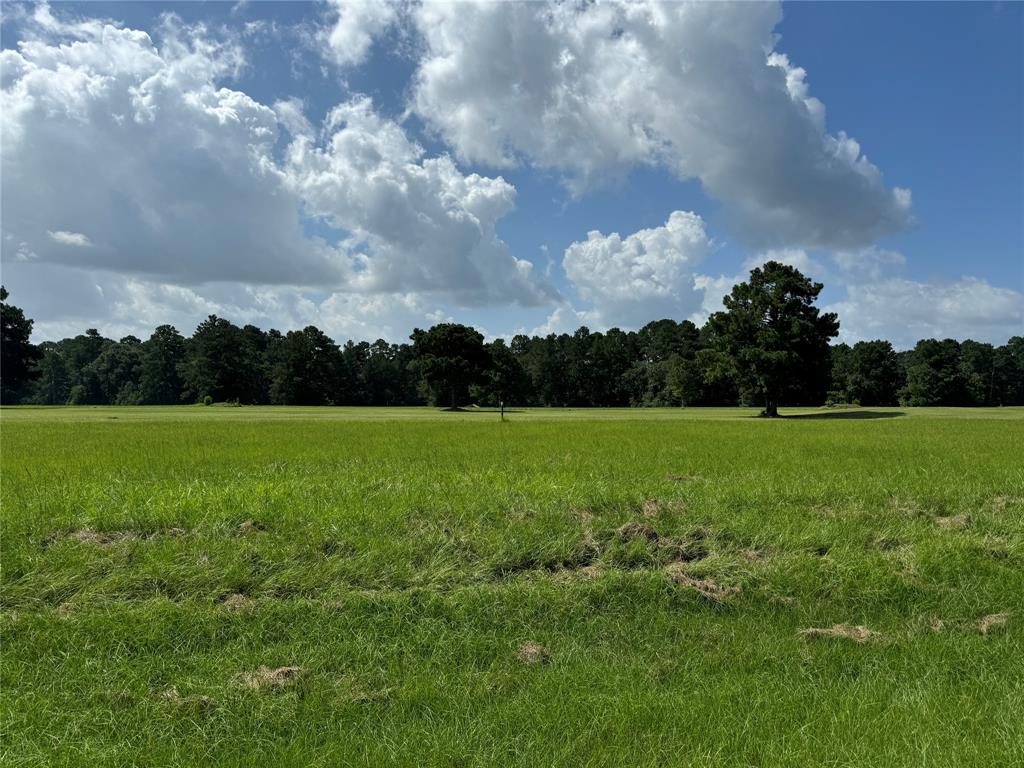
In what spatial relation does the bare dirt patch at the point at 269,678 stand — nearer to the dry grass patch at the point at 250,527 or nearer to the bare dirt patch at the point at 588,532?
the dry grass patch at the point at 250,527

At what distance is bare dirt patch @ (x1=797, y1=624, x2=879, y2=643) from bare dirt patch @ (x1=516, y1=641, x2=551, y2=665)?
10.6 ft

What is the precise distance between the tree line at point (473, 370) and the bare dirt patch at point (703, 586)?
5838 centimetres

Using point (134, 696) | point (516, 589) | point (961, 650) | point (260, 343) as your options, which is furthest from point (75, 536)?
point (260, 343)

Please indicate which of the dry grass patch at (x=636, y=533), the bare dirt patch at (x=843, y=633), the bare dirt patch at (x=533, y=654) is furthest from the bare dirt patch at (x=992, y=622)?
the bare dirt patch at (x=533, y=654)

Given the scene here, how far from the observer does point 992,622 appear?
800 cm

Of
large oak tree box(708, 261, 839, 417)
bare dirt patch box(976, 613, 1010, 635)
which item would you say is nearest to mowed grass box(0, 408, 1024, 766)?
bare dirt patch box(976, 613, 1010, 635)

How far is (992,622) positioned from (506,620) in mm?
6376

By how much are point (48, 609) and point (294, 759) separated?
4.47 meters

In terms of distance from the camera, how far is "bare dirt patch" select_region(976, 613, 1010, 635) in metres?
7.84

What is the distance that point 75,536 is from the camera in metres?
9.22

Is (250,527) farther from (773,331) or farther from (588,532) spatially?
(773,331)

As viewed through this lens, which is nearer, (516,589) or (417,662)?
(417,662)

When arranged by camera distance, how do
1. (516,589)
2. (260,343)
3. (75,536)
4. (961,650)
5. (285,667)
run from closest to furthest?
(285,667)
(961,650)
(516,589)
(75,536)
(260,343)

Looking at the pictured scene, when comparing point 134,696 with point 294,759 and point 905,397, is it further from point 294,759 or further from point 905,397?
point 905,397
